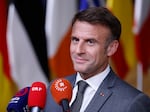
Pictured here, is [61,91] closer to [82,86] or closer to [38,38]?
[82,86]

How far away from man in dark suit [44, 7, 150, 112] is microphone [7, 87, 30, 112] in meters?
0.15

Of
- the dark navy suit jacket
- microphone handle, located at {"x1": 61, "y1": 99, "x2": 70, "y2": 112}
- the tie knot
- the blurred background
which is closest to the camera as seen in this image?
microphone handle, located at {"x1": 61, "y1": 99, "x2": 70, "y2": 112}

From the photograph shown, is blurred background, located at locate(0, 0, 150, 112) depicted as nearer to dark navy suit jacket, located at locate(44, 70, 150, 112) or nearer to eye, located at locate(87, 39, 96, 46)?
dark navy suit jacket, located at locate(44, 70, 150, 112)

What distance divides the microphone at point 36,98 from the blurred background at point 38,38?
152 cm

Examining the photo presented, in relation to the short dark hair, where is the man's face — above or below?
below

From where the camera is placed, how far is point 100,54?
4.55ft

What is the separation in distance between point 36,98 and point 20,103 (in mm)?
65

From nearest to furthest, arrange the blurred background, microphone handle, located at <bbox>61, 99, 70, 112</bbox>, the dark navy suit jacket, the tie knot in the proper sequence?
microphone handle, located at <bbox>61, 99, 70, 112</bbox>
the dark navy suit jacket
the tie knot
the blurred background

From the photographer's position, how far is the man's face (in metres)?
1.37

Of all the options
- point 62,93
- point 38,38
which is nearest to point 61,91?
point 62,93

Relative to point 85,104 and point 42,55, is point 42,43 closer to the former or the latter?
point 42,55

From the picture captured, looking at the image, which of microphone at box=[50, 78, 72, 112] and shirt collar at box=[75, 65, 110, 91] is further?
shirt collar at box=[75, 65, 110, 91]

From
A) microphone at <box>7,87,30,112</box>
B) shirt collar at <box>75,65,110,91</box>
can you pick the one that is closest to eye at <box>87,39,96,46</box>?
shirt collar at <box>75,65,110,91</box>

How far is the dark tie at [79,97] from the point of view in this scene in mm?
1411
